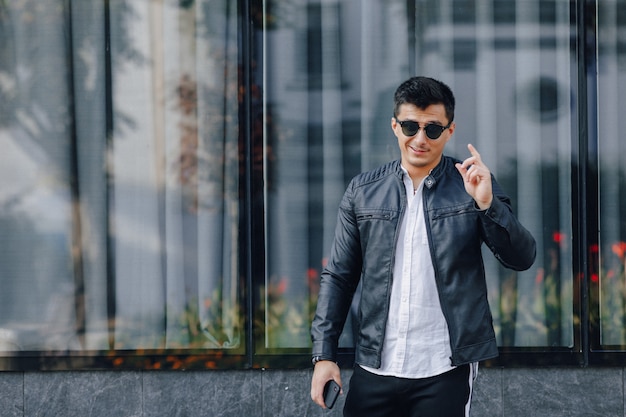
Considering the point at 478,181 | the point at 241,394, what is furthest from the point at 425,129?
the point at 241,394

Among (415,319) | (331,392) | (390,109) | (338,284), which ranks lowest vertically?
(331,392)

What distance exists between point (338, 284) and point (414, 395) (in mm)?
559

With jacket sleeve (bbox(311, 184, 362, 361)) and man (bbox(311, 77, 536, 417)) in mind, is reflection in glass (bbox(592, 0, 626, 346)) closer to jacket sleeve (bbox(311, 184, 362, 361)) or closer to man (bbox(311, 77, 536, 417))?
man (bbox(311, 77, 536, 417))

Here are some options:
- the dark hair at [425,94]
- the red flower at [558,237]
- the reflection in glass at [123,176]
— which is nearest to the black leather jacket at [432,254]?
the dark hair at [425,94]

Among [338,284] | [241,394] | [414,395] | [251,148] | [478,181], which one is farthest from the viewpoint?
[251,148]

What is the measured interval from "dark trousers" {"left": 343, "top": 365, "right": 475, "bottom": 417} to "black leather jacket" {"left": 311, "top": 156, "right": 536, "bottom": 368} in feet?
0.28

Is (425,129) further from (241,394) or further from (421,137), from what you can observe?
(241,394)

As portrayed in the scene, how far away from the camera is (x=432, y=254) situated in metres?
2.96

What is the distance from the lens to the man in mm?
2912

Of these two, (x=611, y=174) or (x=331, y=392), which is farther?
(x=611, y=174)

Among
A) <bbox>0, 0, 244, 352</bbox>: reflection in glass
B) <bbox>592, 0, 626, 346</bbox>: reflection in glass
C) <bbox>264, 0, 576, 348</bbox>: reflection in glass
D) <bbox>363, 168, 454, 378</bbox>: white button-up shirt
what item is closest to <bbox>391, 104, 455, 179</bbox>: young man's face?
<bbox>363, 168, 454, 378</bbox>: white button-up shirt

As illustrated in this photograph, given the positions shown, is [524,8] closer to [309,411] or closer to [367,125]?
[367,125]

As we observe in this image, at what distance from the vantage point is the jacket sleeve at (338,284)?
3119mm

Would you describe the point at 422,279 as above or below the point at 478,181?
below
